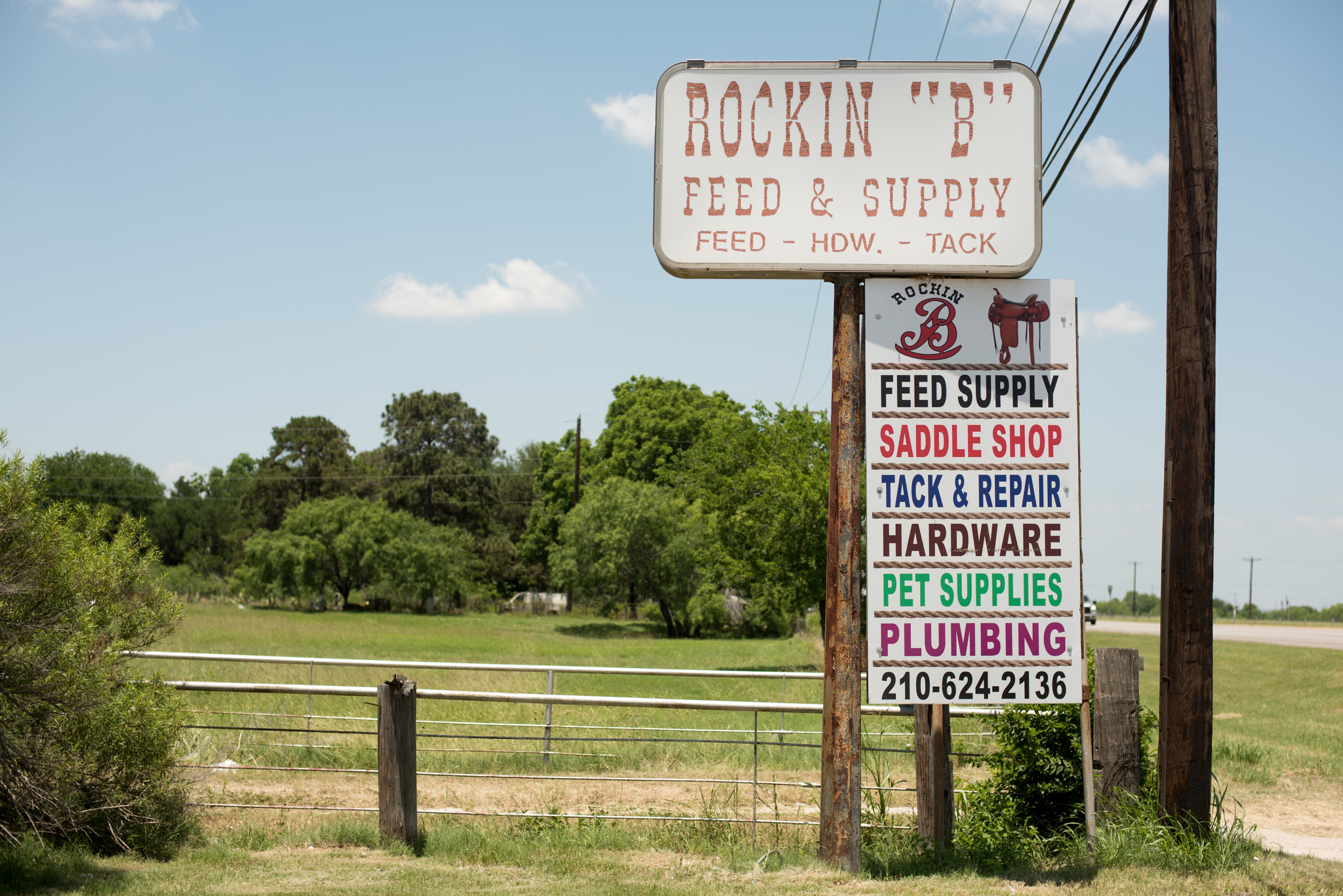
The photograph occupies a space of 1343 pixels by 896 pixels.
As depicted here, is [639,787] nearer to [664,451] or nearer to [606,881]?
[606,881]

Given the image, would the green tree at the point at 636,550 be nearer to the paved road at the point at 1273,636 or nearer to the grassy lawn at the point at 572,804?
the paved road at the point at 1273,636

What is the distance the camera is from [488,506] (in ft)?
250

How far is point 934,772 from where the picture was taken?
19.6ft

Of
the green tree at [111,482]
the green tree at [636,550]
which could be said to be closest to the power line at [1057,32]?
the green tree at [636,550]

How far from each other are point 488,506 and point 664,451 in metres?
25.7

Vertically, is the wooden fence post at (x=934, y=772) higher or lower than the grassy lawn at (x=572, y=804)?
higher

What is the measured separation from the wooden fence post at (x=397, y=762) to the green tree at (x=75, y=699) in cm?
131

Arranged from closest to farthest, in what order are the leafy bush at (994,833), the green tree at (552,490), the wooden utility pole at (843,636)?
the wooden utility pole at (843,636), the leafy bush at (994,833), the green tree at (552,490)

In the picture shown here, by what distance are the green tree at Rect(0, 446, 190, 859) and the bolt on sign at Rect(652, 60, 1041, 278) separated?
4.17 m

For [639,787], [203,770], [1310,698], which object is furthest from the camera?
[1310,698]

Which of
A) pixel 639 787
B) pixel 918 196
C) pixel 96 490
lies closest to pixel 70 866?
pixel 639 787

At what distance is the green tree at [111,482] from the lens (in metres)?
77.3

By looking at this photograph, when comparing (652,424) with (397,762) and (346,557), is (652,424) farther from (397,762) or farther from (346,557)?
(397,762)

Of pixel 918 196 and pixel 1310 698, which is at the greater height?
pixel 918 196
